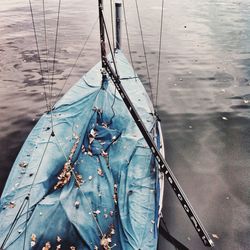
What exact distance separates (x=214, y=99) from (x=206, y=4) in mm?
33028

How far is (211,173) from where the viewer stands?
9812 millimetres

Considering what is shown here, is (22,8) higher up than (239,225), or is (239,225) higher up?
(22,8)

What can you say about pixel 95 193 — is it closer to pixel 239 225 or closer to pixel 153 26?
pixel 239 225

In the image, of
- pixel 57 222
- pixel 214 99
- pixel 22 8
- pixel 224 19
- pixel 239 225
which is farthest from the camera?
pixel 22 8

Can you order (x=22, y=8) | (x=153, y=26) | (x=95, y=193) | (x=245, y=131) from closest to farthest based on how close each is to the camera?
(x=95, y=193)
(x=245, y=131)
(x=153, y=26)
(x=22, y=8)

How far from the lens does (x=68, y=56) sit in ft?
70.1

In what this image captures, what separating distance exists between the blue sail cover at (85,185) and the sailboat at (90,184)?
0.02m

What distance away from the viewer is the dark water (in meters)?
8.58

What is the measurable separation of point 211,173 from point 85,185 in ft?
17.3

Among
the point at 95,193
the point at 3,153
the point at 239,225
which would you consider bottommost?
the point at 239,225

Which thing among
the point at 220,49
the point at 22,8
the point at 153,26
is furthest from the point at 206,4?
the point at 22,8

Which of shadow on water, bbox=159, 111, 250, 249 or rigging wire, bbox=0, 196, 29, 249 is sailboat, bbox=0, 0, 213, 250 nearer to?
rigging wire, bbox=0, 196, 29, 249

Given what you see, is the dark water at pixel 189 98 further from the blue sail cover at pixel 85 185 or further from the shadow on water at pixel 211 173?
the blue sail cover at pixel 85 185

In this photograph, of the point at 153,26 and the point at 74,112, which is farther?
the point at 153,26
